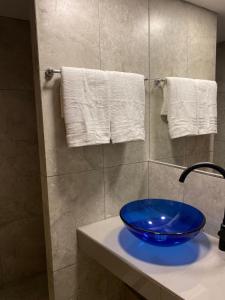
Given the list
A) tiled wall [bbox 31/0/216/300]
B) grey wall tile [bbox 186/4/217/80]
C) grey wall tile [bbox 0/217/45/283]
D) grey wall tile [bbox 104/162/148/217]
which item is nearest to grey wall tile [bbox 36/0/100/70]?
tiled wall [bbox 31/0/216/300]

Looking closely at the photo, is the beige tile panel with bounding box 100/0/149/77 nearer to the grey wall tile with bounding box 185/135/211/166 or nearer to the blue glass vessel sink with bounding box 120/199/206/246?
the grey wall tile with bounding box 185/135/211/166

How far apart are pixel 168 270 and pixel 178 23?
1.41 m

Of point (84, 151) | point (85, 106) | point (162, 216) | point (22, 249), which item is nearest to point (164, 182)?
point (162, 216)

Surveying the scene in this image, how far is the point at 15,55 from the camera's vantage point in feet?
6.88

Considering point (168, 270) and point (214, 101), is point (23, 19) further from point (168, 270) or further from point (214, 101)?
point (168, 270)

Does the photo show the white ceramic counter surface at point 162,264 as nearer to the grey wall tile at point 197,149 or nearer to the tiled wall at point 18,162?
the grey wall tile at point 197,149

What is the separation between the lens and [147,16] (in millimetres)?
1623

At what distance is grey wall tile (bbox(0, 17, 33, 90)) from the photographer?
2037mm

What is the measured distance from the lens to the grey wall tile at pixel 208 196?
4.29ft

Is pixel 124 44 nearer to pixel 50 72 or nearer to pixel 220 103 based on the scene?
pixel 50 72

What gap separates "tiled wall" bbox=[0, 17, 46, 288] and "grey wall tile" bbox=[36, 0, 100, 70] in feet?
3.14

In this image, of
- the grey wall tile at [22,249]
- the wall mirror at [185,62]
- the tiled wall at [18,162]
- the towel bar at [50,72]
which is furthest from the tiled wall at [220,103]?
the grey wall tile at [22,249]

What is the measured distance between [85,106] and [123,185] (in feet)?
2.03

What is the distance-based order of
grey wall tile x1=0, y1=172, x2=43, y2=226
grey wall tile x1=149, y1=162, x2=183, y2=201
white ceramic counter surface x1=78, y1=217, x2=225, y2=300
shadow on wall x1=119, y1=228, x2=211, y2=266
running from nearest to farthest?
white ceramic counter surface x1=78, y1=217, x2=225, y2=300 → shadow on wall x1=119, y1=228, x2=211, y2=266 → grey wall tile x1=149, y1=162, x2=183, y2=201 → grey wall tile x1=0, y1=172, x2=43, y2=226
